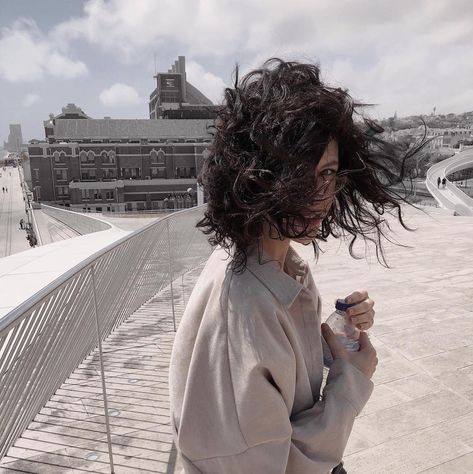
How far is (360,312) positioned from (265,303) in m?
0.46

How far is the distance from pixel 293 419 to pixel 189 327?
32 cm

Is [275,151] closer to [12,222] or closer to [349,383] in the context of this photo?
[349,383]

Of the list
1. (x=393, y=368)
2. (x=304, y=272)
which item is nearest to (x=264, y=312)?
(x=304, y=272)

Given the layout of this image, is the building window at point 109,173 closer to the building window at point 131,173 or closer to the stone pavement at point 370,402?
the building window at point 131,173

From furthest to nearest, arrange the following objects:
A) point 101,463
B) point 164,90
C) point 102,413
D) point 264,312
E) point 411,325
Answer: point 164,90, point 411,325, point 102,413, point 101,463, point 264,312

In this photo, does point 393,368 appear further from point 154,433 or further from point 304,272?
point 304,272

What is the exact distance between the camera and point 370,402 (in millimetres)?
2982

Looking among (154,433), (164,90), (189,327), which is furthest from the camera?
(164,90)

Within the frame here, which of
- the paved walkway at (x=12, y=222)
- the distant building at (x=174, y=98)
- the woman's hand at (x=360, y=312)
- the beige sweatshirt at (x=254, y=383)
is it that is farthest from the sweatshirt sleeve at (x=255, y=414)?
the distant building at (x=174, y=98)

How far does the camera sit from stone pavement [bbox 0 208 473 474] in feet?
8.03

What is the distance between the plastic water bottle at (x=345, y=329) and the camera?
116cm

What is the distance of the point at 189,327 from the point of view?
0.95 meters

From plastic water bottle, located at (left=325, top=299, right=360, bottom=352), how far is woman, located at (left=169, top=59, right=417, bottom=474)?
13 centimetres

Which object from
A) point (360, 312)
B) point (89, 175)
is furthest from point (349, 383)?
point (89, 175)
